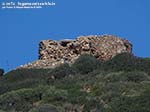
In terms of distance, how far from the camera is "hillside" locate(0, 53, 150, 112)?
25875 millimetres

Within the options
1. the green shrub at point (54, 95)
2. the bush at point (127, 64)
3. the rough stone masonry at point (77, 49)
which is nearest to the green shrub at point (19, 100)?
the green shrub at point (54, 95)

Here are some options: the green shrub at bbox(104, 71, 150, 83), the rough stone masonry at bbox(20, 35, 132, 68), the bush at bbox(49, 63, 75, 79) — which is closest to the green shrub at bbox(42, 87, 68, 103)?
the green shrub at bbox(104, 71, 150, 83)

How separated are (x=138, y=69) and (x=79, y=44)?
13.8 metres

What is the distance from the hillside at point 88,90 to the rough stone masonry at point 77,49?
803 cm

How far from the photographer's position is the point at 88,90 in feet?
100

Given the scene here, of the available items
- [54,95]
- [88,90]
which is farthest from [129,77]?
[54,95]

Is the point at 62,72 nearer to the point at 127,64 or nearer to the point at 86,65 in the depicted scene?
the point at 86,65

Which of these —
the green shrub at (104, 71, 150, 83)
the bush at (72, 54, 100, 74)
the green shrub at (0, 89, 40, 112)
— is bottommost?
the green shrub at (0, 89, 40, 112)

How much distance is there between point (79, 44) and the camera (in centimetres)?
4938

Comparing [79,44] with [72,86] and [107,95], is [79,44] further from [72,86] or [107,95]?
[107,95]

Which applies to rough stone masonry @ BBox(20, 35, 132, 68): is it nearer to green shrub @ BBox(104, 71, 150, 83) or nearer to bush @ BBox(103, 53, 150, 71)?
bush @ BBox(103, 53, 150, 71)

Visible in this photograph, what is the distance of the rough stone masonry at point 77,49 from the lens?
47.5 meters

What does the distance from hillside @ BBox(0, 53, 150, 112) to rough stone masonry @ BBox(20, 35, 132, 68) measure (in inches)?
316

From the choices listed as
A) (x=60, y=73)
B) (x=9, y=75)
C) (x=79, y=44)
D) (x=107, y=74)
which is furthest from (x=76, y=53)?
(x=107, y=74)
